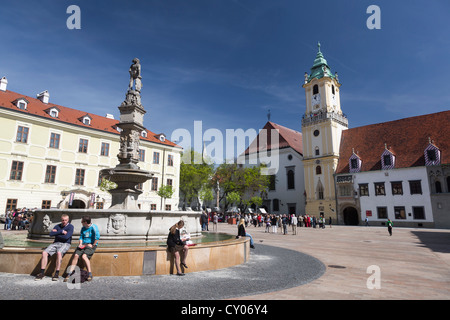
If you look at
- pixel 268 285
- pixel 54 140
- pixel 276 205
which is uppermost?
pixel 54 140

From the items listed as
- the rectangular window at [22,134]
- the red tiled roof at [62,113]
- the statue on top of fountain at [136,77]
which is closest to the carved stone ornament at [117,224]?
the statue on top of fountain at [136,77]

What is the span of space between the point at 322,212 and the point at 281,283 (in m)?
37.8

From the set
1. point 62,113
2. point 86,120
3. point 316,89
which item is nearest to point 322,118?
point 316,89

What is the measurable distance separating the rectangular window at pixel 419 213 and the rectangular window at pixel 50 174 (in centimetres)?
4250

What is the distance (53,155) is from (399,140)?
44496 millimetres

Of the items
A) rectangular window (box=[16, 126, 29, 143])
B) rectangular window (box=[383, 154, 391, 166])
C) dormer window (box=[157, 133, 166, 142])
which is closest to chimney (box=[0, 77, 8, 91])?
rectangular window (box=[16, 126, 29, 143])

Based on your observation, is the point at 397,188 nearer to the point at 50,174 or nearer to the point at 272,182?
the point at 272,182

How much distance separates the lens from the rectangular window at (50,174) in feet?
91.8

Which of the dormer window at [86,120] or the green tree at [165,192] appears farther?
the green tree at [165,192]

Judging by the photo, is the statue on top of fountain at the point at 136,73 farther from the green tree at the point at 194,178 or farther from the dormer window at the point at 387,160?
the green tree at the point at 194,178

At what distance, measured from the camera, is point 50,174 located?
28234mm

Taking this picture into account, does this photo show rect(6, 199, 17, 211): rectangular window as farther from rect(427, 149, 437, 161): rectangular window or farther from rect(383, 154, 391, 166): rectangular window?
rect(427, 149, 437, 161): rectangular window

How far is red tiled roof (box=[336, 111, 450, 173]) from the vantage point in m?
34.8

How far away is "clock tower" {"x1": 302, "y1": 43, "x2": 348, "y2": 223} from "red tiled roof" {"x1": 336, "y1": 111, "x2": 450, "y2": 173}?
2.12 meters
